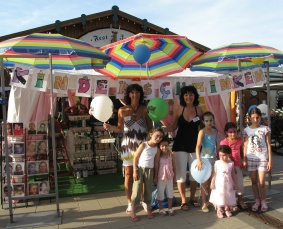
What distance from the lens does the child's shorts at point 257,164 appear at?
156 inches

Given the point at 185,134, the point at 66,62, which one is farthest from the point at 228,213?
the point at 66,62

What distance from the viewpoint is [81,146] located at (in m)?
6.66

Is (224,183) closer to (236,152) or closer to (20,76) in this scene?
(236,152)

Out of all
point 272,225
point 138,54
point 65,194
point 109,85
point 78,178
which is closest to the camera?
point 272,225

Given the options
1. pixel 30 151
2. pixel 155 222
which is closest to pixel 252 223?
pixel 155 222

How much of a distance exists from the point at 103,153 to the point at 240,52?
3861mm

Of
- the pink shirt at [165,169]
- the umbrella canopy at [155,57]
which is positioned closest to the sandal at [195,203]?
the pink shirt at [165,169]

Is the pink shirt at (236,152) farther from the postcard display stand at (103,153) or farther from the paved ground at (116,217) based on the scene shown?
the postcard display stand at (103,153)

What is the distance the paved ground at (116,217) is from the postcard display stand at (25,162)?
0.94 ft

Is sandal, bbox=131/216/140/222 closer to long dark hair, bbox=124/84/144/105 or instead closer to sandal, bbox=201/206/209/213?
sandal, bbox=201/206/209/213

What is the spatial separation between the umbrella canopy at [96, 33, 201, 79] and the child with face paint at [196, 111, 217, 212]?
4.36 ft

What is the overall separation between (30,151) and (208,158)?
2947 millimetres

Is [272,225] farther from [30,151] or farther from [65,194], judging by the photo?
[30,151]

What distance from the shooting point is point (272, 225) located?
141 inches
